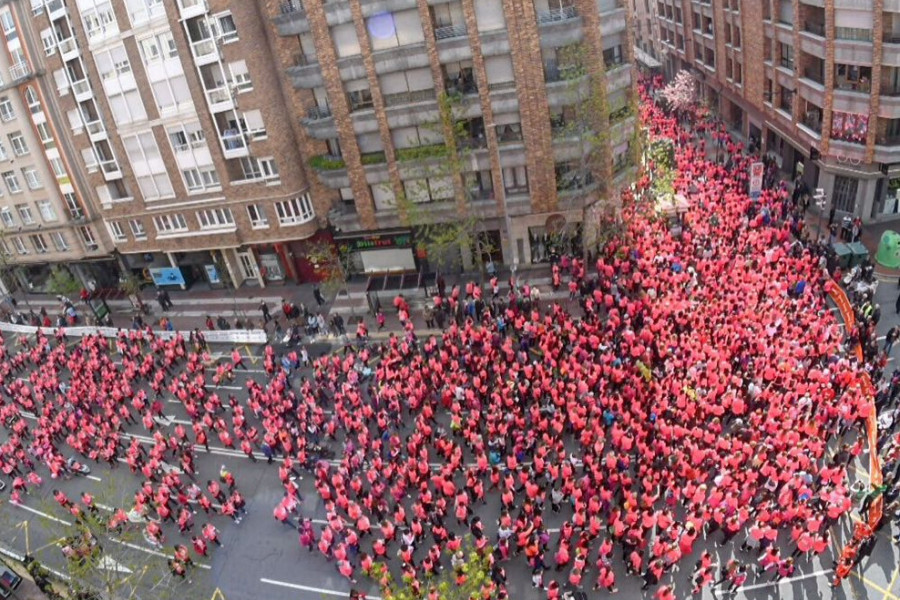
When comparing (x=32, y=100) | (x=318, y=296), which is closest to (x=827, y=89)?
(x=318, y=296)

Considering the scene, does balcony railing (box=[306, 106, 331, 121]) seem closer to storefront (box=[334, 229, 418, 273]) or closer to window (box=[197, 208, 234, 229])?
storefront (box=[334, 229, 418, 273])

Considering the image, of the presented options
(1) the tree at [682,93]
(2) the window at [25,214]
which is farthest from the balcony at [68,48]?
(1) the tree at [682,93]

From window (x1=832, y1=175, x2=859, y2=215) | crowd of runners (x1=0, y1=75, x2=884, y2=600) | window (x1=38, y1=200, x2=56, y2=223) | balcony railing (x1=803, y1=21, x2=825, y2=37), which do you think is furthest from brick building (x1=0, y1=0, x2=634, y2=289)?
window (x1=832, y1=175, x2=859, y2=215)

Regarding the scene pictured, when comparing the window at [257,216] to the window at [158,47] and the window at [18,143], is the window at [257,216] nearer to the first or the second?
the window at [158,47]

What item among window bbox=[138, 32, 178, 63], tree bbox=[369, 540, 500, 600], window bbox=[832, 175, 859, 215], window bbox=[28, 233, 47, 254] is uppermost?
window bbox=[138, 32, 178, 63]

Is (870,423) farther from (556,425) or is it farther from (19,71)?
(19,71)

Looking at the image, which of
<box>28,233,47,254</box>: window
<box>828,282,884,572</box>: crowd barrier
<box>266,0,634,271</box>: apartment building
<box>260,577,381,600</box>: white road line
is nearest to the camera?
<box>828,282,884,572</box>: crowd barrier

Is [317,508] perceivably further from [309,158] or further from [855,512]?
[309,158]
